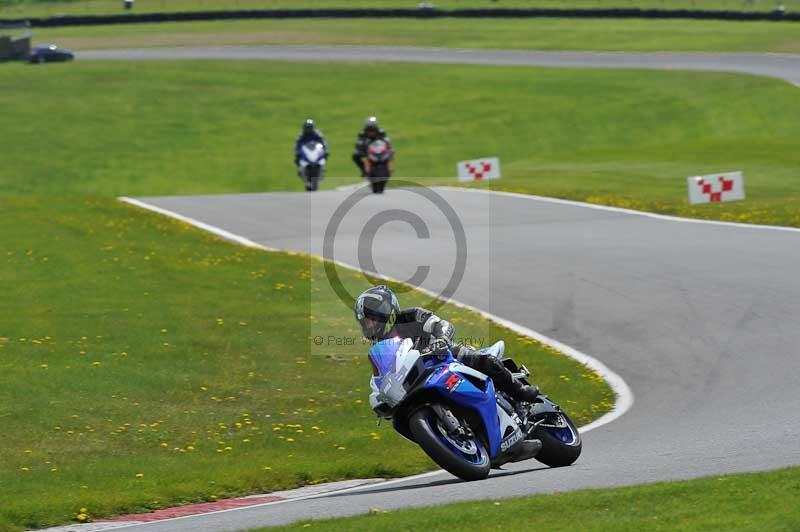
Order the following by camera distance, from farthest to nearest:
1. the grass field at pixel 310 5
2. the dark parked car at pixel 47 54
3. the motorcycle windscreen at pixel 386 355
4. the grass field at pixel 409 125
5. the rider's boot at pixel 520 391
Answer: the grass field at pixel 310 5, the dark parked car at pixel 47 54, the grass field at pixel 409 125, the rider's boot at pixel 520 391, the motorcycle windscreen at pixel 386 355

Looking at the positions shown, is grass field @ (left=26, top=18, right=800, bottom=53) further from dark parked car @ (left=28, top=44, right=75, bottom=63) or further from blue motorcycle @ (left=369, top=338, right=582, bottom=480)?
blue motorcycle @ (left=369, top=338, right=582, bottom=480)

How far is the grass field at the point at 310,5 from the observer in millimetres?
70562

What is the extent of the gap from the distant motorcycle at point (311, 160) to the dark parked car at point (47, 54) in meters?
29.5

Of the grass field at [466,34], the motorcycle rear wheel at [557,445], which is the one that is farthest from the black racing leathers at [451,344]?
the grass field at [466,34]

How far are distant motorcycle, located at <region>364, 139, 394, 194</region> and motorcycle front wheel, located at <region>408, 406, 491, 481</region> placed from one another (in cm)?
2148

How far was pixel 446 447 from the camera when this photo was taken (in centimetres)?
951

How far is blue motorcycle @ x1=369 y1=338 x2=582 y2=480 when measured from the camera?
955 cm

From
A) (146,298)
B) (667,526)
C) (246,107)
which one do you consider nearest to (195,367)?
(146,298)

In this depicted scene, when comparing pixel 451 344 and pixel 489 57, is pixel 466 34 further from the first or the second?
pixel 451 344

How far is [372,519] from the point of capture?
8422 millimetres

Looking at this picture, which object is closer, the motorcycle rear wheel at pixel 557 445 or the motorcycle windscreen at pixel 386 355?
the motorcycle windscreen at pixel 386 355

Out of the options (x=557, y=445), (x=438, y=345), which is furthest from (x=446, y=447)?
(x=557, y=445)

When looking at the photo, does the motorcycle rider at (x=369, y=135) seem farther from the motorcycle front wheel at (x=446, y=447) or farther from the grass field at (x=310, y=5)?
the grass field at (x=310, y=5)

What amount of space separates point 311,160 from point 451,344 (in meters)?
23.6
